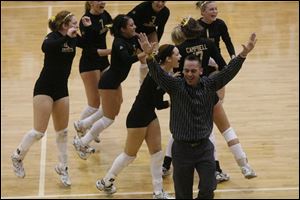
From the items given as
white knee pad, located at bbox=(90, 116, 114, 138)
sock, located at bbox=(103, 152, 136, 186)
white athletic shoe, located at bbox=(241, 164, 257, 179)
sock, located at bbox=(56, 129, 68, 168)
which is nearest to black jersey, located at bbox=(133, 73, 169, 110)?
sock, located at bbox=(103, 152, 136, 186)

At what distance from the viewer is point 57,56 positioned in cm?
728

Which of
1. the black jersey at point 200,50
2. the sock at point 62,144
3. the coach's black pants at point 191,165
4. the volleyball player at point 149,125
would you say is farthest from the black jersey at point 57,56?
the coach's black pants at point 191,165

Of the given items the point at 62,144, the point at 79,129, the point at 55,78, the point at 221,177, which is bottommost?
the point at 221,177

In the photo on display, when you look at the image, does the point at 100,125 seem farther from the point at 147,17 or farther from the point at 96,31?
the point at 147,17

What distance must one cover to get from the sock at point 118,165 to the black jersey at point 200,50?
1104mm

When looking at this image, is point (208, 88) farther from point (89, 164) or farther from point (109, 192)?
point (89, 164)

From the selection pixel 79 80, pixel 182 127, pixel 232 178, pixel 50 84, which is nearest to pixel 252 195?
pixel 232 178

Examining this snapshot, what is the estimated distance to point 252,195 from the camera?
7656 mm

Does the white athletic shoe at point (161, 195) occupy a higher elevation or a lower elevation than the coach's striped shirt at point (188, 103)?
lower

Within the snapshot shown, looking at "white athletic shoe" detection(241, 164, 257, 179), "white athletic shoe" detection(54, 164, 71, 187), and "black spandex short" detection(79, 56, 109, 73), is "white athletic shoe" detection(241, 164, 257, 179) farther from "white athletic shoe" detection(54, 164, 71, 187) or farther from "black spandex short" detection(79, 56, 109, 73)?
"black spandex short" detection(79, 56, 109, 73)

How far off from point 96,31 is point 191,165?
2933mm

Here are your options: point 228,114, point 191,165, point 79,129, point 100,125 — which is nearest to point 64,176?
point 100,125

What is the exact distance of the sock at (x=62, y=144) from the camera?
25.3 ft

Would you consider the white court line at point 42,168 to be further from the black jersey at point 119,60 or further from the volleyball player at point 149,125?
the black jersey at point 119,60
